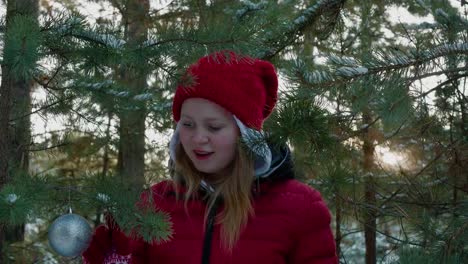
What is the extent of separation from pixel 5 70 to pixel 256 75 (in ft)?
3.29

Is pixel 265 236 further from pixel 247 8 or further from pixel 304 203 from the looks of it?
pixel 247 8

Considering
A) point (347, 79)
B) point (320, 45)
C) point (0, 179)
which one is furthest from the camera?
point (320, 45)

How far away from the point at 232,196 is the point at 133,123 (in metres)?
3.56

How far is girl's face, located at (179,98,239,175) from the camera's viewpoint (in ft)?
8.20

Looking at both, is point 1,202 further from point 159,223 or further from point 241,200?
point 241,200

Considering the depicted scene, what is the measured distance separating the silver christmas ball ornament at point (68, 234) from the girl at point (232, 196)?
0.41 m

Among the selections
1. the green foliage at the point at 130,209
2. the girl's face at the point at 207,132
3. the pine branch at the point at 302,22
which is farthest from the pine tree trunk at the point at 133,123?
the green foliage at the point at 130,209

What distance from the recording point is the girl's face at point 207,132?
8.20 ft

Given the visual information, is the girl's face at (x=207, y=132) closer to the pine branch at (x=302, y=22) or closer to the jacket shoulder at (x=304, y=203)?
the jacket shoulder at (x=304, y=203)

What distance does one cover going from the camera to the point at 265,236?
8.30ft

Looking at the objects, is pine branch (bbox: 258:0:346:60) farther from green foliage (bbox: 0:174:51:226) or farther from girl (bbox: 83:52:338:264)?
green foliage (bbox: 0:174:51:226)

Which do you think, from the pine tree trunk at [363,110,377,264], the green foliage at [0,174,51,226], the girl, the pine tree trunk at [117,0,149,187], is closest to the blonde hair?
the girl

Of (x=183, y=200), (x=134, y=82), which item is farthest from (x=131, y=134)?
Answer: (x=183, y=200)

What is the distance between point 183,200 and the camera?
267 centimetres
